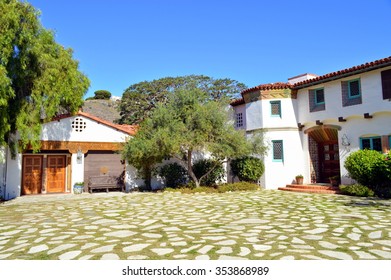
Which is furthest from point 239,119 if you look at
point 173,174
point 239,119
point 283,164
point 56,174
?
point 56,174

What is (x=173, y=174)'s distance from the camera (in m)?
17.6

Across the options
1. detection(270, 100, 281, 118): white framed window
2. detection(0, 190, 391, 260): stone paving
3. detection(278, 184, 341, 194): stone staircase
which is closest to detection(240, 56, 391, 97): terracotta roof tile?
detection(270, 100, 281, 118): white framed window

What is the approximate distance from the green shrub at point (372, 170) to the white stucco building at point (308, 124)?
1529 mm

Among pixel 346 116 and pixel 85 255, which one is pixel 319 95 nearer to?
pixel 346 116

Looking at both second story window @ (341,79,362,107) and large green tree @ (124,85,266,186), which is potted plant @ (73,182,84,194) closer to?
large green tree @ (124,85,266,186)

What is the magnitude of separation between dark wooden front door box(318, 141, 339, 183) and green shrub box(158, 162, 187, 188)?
838 cm

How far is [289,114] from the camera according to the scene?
1780cm

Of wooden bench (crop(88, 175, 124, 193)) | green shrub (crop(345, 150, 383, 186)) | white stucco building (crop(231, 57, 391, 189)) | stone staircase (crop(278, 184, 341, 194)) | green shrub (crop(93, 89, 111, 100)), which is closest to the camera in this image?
green shrub (crop(345, 150, 383, 186))

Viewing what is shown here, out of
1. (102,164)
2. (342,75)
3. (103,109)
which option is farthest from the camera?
(103,109)

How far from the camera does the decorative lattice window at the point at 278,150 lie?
17.6m

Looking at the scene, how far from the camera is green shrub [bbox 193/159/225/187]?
18.1 metres

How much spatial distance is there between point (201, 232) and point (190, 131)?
28.8 feet

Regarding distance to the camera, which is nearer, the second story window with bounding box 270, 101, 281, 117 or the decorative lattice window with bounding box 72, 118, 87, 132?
the decorative lattice window with bounding box 72, 118, 87, 132

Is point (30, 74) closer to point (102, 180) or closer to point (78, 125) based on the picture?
point (78, 125)
